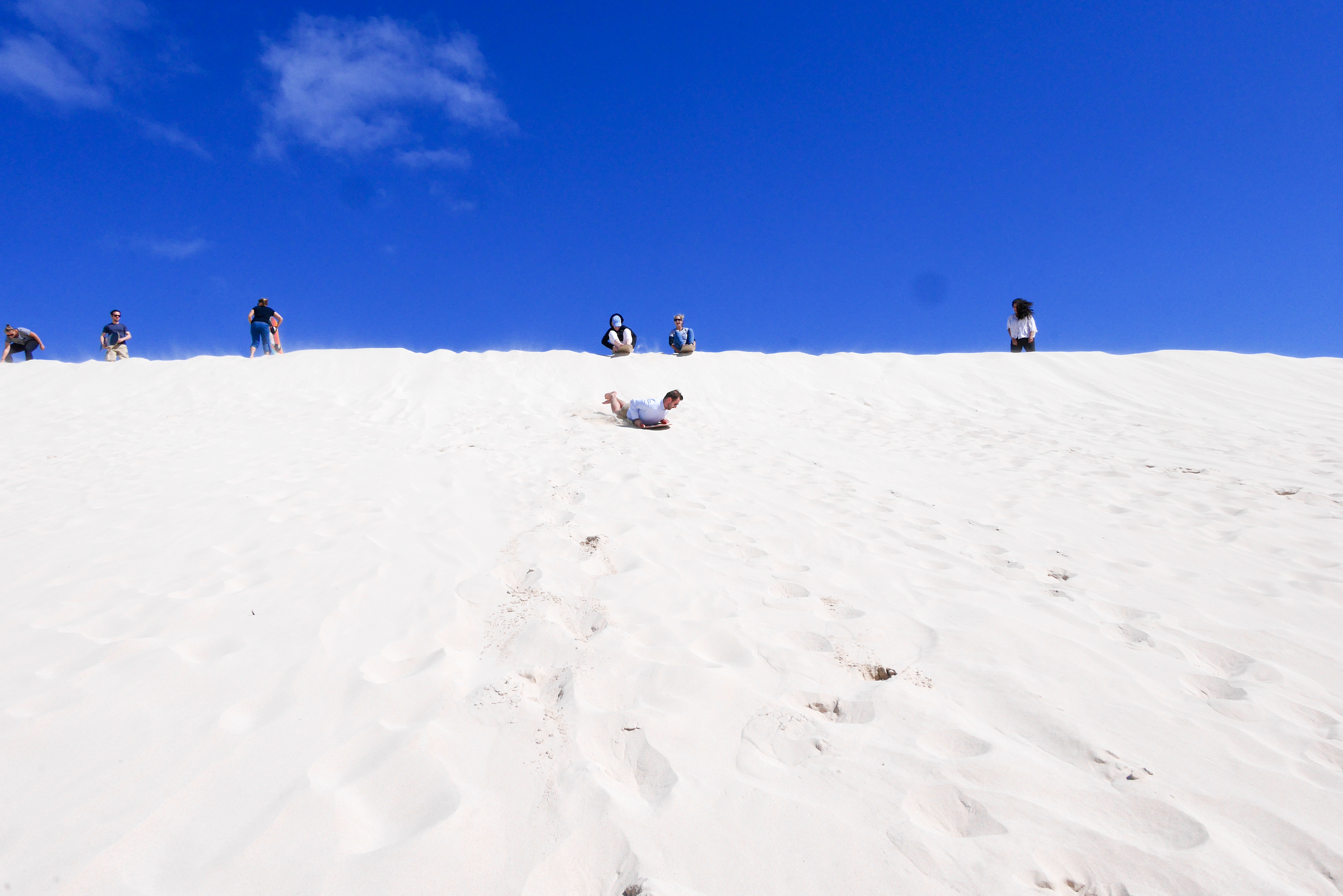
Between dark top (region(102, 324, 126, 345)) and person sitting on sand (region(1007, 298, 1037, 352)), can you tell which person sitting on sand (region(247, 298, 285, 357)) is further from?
person sitting on sand (region(1007, 298, 1037, 352))

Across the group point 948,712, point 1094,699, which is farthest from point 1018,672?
point 948,712

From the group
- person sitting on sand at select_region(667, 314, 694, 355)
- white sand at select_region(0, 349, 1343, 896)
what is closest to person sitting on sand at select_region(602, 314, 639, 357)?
person sitting on sand at select_region(667, 314, 694, 355)

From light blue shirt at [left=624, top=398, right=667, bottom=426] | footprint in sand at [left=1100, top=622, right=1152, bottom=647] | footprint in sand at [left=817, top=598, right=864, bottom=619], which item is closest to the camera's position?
footprint in sand at [left=1100, top=622, right=1152, bottom=647]

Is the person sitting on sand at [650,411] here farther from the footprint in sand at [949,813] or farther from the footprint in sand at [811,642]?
the footprint in sand at [949,813]

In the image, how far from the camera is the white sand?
56.1 inches

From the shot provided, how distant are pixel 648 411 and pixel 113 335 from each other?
11.9m

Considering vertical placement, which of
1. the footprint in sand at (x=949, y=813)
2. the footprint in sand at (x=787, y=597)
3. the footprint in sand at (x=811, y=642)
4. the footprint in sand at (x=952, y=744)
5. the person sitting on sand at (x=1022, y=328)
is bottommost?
the footprint in sand at (x=949, y=813)

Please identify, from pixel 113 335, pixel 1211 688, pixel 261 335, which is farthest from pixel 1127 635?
pixel 113 335

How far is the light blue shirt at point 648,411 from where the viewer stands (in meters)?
6.95

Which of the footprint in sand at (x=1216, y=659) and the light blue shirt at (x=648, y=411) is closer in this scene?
the footprint in sand at (x=1216, y=659)

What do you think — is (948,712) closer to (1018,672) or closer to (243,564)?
(1018,672)

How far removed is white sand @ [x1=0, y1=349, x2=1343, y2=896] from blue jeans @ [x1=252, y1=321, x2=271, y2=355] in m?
7.14

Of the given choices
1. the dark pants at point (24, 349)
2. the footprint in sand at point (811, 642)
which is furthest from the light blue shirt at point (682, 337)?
the dark pants at point (24, 349)

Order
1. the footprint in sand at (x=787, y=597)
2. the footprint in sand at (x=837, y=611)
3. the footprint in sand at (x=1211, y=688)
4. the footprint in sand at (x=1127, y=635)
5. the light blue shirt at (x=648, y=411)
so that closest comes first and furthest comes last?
the footprint in sand at (x=1211, y=688), the footprint in sand at (x=1127, y=635), the footprint in sand at (x=837, y=611), the footprint in sand at (x=787, y=597), the light blue shirt at (x=648, y=411)
